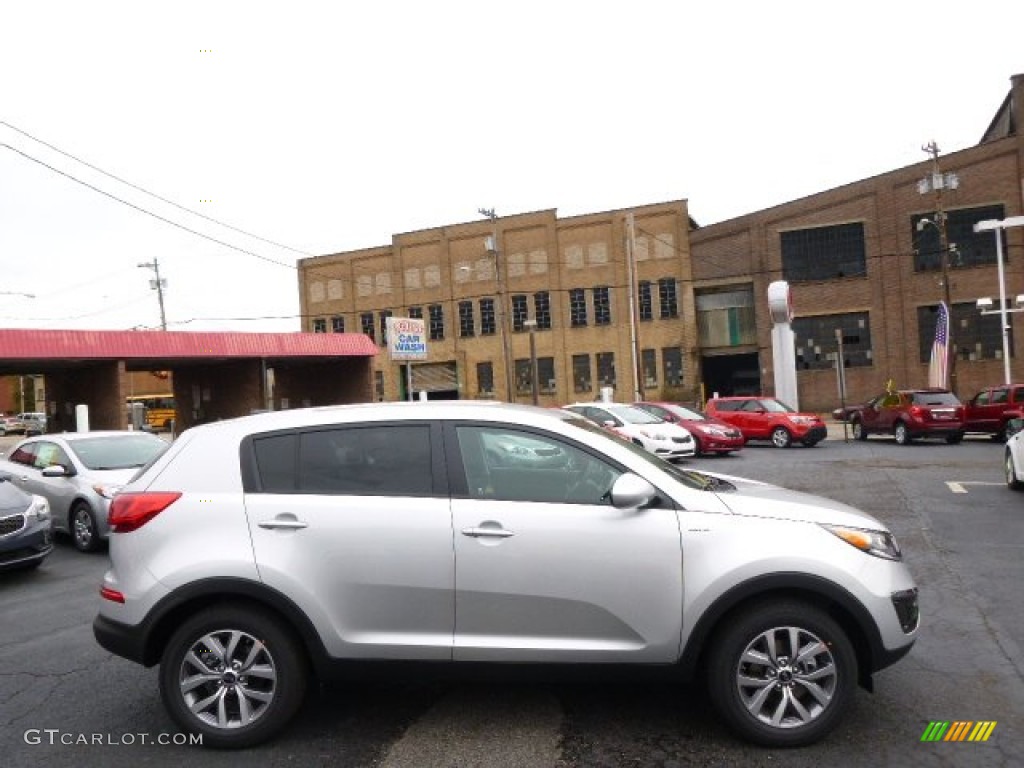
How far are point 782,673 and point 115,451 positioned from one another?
9.13 m

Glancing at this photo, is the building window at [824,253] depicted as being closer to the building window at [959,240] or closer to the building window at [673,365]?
the building window at [959,240]

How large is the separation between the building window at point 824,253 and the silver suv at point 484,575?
40506 millimetres

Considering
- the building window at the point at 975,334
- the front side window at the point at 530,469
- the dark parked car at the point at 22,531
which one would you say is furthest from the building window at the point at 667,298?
the front side window at the point at 530,469

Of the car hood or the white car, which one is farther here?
the white car

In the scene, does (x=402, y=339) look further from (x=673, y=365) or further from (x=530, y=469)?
(x=673, y=365)

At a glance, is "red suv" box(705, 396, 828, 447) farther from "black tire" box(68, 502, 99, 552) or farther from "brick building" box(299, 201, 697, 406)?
"brick building" box(299, 201, 697, 406)

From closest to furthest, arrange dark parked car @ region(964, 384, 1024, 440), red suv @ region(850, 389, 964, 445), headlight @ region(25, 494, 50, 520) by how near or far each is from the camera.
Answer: headlight @ region(25, 494, 50, 520)
dark parked car @ region(964, 384, 1024, 440)
red suv @ region(850, 389, 964, 445)

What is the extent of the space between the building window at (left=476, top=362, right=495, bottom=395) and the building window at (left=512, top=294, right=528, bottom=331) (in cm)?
297

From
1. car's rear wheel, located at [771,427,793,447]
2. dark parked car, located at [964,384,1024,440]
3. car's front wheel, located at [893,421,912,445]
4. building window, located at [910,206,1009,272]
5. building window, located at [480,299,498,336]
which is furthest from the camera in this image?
building window, located at [480,299,498,336]

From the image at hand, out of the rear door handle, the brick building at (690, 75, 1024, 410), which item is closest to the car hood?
the rear door handle

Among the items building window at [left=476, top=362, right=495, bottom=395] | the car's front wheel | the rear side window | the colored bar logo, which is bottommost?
the car's front wheel

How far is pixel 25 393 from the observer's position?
291 feet

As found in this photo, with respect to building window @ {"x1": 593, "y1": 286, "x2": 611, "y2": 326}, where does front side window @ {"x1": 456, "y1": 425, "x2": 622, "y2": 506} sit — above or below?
below

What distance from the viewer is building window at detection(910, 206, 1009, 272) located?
37.6 m
